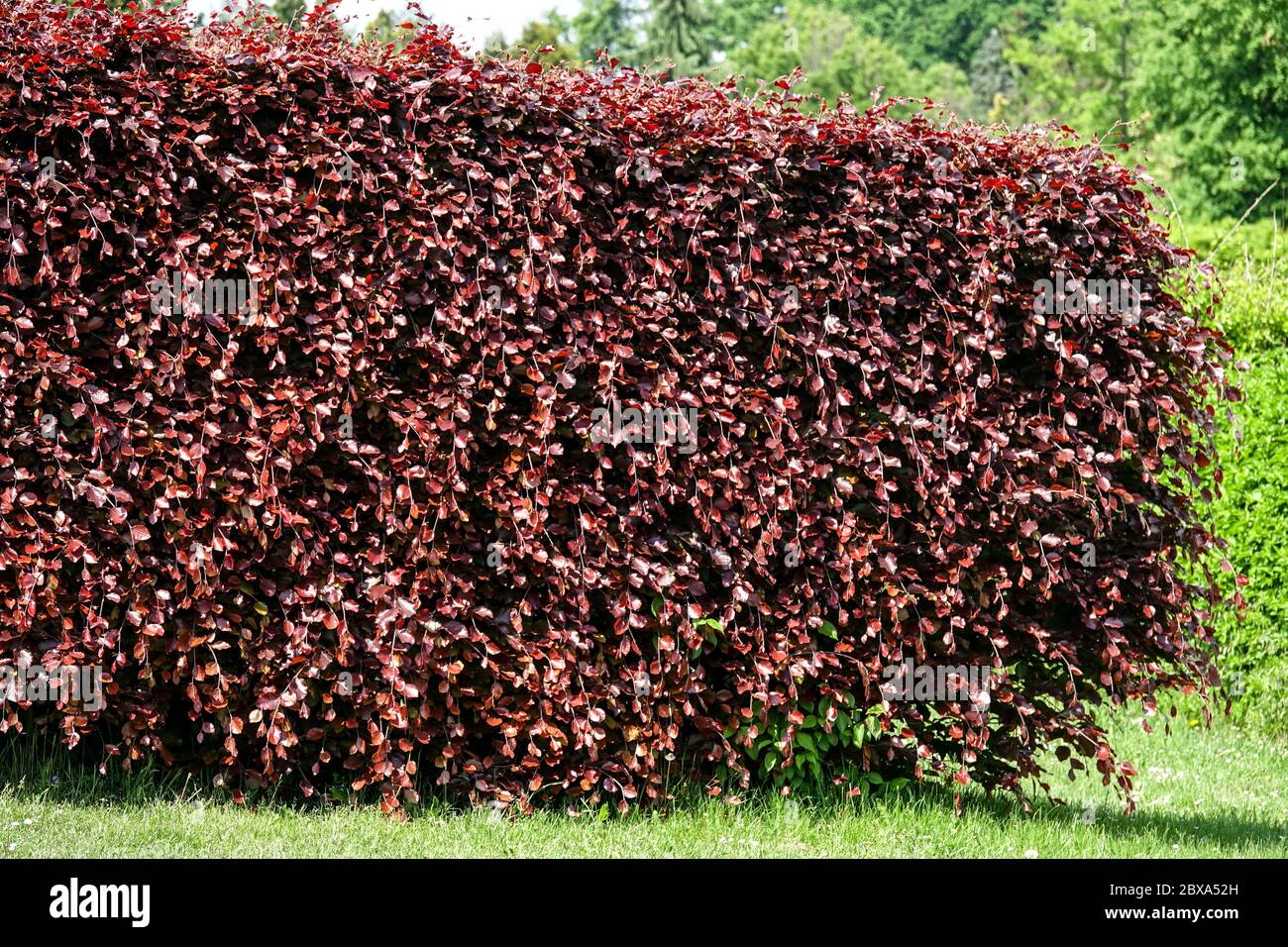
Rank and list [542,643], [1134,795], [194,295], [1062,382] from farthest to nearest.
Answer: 1. [1134,795]
2. [1062,382]
3. [542,643]
4. [194,295]

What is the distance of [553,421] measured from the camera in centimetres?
382

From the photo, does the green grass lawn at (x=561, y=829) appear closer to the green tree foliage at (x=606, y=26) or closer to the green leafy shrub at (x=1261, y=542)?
the green leafy shrub at (x=1261, y=542)

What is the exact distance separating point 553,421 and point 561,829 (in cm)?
141

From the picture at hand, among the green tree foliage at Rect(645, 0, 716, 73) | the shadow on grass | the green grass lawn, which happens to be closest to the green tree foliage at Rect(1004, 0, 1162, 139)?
the green tree foliage at Rect(645, 0, 716, 73)

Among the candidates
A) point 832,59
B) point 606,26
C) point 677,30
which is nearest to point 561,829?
point 677,30

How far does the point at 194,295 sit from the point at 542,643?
64.1 inches

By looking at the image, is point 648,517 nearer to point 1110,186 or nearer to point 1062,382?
point 1062,382

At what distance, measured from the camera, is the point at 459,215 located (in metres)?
3.79

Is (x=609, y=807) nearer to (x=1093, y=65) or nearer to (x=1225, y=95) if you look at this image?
(x=1225, y=95)

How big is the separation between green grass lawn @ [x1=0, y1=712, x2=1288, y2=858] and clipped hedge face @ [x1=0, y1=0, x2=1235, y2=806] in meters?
0.16

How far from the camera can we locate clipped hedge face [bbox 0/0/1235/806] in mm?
3688

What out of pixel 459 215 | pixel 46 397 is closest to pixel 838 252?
pixel 459 215

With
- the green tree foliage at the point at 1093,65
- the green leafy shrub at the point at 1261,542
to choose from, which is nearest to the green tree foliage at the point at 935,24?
the green tree foliage at the point at 1093,65

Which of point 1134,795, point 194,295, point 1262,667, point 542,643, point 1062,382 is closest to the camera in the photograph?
point 194,295
